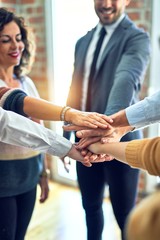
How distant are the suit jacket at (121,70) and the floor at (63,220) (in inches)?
43.0

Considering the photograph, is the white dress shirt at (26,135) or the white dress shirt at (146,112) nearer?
the white dress shirt at (26,135)

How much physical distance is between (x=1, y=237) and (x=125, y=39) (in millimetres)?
1026

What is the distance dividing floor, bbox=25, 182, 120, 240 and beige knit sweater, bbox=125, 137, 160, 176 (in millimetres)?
1445

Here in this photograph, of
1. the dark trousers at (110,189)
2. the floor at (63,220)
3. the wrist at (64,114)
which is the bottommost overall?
the floor at (63,220)

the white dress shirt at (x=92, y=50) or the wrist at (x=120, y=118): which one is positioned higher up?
the white dress shirt at (x=92, y=50)

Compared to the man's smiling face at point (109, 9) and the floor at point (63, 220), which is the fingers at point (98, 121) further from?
the floor at point (63, 220)

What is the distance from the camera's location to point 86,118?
134cm

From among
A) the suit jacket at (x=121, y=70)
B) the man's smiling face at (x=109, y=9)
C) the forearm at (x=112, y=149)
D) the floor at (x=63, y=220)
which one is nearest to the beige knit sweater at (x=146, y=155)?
the forearm at (x=112, y=149)

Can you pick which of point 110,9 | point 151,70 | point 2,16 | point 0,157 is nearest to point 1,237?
point 0,157

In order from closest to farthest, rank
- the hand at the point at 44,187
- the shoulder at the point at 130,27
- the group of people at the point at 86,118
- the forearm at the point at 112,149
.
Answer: the forearm at the point at 112,149, the group of people at the point at 86,118, the shoulder at the point at 130,27, the hand at the point at 44,187

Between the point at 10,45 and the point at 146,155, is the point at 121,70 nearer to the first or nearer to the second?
the point at 10,45

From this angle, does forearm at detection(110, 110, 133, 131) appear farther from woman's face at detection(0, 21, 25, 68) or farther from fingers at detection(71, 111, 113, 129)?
woman's face at detection(0, 21, 25, 68)

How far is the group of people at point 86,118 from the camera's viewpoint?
1271 mm

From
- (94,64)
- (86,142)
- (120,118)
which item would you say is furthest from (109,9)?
(86,142)
